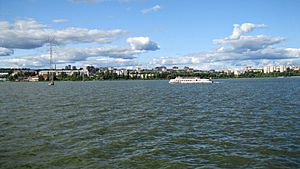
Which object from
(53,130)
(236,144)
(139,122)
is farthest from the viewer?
(139,122)

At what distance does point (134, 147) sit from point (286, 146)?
9756mm

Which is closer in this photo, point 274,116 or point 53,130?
point 53,130

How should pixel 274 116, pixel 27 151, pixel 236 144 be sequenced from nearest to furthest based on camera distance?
pixel 27 151 < pixel 236 144 < pixel 274 116

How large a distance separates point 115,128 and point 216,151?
11128mm

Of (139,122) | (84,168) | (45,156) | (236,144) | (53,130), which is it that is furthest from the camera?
(139,122)

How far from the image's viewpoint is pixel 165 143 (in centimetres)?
2200

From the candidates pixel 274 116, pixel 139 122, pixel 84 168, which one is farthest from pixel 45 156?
pixel 274 116

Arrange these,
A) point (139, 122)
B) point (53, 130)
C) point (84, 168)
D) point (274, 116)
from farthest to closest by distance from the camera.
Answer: point (274, 116) < point (139, 122) < point (53, 130) < point (84, 168)

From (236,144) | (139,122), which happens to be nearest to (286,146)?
(236,144)

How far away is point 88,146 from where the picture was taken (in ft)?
69.3

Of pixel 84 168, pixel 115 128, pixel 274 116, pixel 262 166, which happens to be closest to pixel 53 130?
pixel 115 128

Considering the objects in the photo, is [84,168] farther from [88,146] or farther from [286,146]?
[286,146]

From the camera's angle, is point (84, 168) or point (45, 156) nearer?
point (84, 168)

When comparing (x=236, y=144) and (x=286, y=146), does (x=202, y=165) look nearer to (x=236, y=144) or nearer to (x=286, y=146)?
(x=236, y=144)
